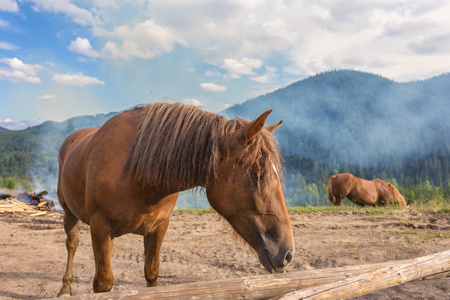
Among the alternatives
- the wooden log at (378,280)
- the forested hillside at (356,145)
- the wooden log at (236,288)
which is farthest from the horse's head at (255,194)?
the forested hillside at (356,145)

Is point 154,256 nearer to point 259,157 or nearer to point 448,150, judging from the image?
point 259,157

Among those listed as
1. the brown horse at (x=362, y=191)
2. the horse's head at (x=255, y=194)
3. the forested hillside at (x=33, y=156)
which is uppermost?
the forested hillside at (x=33, y=156)

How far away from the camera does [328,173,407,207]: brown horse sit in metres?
13.9

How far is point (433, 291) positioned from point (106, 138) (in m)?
4.16

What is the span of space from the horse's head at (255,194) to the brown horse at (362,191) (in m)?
13.2

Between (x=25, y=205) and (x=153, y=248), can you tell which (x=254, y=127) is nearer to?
(x=153, y=248)

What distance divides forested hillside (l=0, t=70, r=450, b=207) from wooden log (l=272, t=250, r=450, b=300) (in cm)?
1793

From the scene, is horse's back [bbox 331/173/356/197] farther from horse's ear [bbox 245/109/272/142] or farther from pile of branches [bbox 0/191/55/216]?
horse's ear [bbox 245/109/272/142]

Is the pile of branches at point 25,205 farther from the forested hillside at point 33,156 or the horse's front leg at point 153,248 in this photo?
the forested hillside at point 33,156

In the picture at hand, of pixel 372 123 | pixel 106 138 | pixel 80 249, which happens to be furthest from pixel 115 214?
pixel 372 123

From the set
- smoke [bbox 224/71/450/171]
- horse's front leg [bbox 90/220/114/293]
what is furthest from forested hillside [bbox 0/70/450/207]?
horse's front leg [bbox 90/220/114/293]

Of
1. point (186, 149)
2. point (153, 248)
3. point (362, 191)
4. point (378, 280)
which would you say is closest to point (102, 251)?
point (153, 248)

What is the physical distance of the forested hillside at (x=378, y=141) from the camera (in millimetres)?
81062

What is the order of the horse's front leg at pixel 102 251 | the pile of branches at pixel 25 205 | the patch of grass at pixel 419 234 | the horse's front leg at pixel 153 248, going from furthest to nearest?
the pile of branches at pixel 25 205
the patch of grass at pixel 419 234
the horse's front leg at pixel 153 248
the horse's front leg at pixel 102 251
